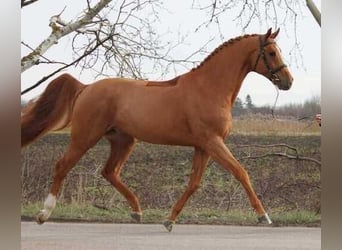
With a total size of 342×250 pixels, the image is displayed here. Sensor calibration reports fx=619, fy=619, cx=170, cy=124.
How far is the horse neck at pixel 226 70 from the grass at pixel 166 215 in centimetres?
43

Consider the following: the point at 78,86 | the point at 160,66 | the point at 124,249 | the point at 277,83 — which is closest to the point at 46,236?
the point at 124,249

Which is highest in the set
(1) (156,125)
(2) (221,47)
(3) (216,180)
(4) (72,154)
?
(2) (221,47)

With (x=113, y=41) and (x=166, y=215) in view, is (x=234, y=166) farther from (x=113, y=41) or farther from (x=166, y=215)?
(x=113, y=41)

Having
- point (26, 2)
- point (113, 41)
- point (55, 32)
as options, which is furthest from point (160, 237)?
point (26, 2)

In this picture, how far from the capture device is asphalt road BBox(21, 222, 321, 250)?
234cm

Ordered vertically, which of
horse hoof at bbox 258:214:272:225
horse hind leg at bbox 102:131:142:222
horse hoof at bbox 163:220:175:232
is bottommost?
horse hoof at bbox 163:220:175:232

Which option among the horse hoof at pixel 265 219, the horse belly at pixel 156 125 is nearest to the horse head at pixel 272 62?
the horse belly at pixel 156 125

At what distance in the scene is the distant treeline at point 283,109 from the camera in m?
2.34

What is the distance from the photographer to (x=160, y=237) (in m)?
2.37

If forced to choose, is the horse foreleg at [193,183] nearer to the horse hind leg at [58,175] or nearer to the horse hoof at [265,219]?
the horse hoof at [265,219]

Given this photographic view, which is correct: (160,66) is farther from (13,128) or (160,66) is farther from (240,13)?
(13,128)

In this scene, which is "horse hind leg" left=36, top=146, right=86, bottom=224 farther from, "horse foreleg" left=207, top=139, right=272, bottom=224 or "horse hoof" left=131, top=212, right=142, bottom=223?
"horse foreleg" left=207, top=139, right=272, bottom=224

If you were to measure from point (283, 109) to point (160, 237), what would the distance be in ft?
2.22

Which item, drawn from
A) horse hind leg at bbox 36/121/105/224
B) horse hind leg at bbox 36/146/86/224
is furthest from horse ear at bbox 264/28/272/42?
horse hind leg at bbox 36/146/86/224
